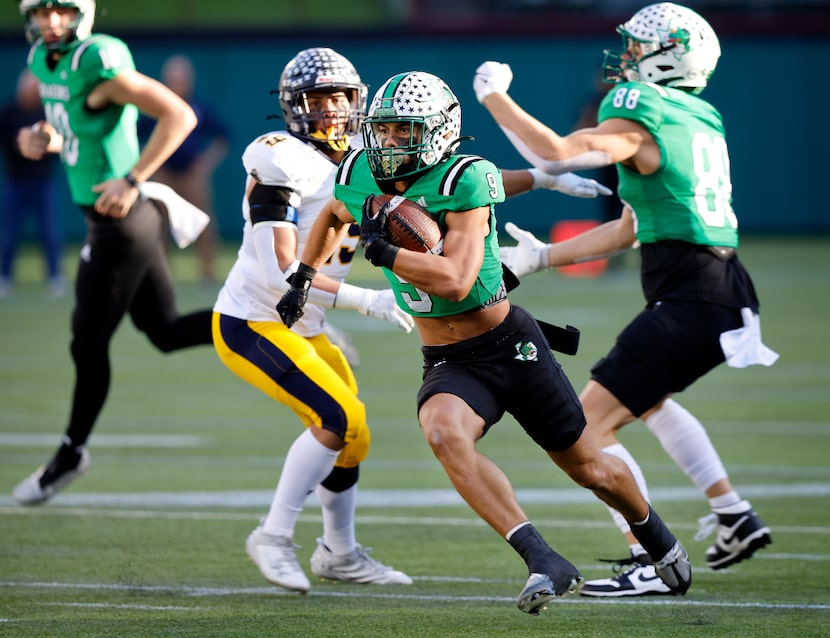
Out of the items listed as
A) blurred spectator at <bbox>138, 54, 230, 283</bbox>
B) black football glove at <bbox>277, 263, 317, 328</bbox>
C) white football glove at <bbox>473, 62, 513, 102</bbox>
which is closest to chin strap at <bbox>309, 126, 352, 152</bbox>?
white football glove at <bbox>473, 62, 513, 102</bbox>

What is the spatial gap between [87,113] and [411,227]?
8.89 ft

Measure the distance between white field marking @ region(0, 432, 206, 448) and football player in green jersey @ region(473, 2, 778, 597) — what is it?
10.9 ft

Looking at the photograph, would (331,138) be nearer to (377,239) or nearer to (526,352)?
(377,239)

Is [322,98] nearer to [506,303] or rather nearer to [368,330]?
[506,303]

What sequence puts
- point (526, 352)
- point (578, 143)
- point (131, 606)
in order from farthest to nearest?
point (578, 143) → point (131, 606) → point (526, 352)

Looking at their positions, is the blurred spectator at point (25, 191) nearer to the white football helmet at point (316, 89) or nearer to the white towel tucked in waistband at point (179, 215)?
the white towel tucked in waistband at point (179, 215)

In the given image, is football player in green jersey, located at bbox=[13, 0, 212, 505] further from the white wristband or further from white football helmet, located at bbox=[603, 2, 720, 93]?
white football helmet, located at bbox=[603, 2, 720, 93]

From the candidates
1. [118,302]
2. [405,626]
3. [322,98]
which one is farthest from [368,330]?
[405,626]

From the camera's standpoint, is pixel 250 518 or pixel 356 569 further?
pixel 250 518


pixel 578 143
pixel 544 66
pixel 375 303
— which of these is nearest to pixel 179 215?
pixel 375 303

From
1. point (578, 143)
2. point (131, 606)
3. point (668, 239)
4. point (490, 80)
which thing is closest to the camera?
point (131, 606)

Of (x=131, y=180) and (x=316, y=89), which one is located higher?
(x=316, y=89)

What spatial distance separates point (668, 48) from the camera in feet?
18.6

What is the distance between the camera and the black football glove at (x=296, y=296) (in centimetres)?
502
